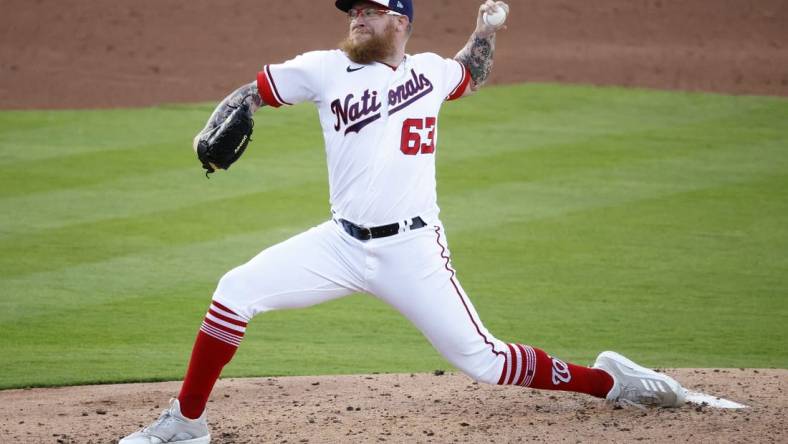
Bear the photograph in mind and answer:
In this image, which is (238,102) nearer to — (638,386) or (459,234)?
(638,386)

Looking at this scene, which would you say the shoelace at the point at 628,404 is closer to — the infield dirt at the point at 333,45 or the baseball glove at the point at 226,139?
the infield dirt at the point at 333,45

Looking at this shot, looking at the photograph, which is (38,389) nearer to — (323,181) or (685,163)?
(323,181)

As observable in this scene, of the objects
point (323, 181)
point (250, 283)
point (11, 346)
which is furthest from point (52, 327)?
point (323, 181)

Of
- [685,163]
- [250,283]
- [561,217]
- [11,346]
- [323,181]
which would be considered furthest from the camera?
[685,163]

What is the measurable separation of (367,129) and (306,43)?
1236cm

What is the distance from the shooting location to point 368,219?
4699mm

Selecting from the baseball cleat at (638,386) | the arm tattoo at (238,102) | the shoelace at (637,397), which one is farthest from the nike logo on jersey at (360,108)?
the shoelace at (637,397)

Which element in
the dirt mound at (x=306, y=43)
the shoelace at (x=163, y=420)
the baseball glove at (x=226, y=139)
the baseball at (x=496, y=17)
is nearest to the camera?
the baseball glove at (x=226, y=139)

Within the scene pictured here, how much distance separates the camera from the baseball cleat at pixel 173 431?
4.73 metres

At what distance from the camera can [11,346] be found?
6680mm

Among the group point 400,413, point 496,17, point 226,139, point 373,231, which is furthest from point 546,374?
point 226,139

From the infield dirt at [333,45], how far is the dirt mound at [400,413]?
0.01m

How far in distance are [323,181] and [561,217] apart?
6.98 feet

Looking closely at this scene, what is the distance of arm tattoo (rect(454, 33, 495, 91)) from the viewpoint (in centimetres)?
517
